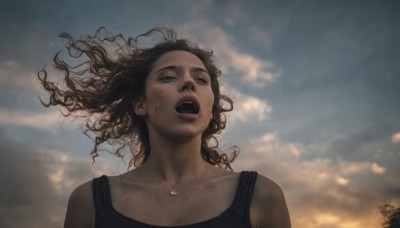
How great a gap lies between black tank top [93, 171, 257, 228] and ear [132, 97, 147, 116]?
4.24ft

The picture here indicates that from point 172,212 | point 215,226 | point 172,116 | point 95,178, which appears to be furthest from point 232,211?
point 95,178

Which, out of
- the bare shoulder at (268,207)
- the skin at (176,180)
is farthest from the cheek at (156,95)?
the bare shoulder at (268,207)

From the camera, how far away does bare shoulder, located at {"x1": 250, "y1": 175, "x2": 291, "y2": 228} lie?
4.45 meters

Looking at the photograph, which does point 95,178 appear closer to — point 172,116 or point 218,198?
point 172,116

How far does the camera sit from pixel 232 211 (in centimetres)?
436

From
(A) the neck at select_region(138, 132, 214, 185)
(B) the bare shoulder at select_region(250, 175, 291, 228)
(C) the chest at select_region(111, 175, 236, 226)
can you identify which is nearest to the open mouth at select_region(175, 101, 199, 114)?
(A) the neck at select_region(138, 132, 214, 185)

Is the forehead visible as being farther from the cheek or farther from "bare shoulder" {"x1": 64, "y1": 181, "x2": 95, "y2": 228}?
"bare shoulder" {"x1": 64, "y1": 181, "x2": 95, "y2": 228}

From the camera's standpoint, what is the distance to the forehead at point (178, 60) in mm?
5643

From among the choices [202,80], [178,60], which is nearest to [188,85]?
[202,80]

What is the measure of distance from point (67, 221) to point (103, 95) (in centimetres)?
236

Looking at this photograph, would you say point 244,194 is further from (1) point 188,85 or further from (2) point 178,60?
(2) point 178,60

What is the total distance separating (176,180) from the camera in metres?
5.02

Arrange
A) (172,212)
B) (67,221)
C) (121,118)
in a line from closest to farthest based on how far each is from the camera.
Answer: (172,212)
(67,221)
(121,118)

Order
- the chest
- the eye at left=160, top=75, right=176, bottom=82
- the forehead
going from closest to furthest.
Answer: the chest
the eye at left=160, top=75, right=176, bottom=82
the forehead
